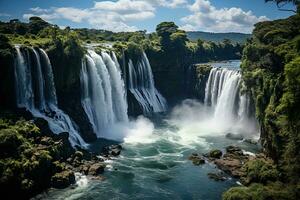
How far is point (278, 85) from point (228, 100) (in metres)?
20.1

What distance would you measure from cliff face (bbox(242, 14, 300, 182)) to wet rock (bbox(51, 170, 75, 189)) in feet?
63.5

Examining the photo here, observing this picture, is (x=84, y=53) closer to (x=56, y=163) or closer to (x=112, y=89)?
Answer: (x=112, y=89)

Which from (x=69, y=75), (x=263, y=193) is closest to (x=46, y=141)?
(x=69, y=75)

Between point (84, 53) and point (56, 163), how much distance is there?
19.4 metres

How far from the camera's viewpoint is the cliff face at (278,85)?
1143 inches

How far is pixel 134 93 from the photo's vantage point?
200 ft

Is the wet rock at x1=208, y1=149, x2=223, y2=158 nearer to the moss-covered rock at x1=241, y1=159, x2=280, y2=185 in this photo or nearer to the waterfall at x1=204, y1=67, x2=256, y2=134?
A: the moss-covered rock at x1=241, y1=159, x2=280, y2=185

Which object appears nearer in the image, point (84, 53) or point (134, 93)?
point (84, 53)

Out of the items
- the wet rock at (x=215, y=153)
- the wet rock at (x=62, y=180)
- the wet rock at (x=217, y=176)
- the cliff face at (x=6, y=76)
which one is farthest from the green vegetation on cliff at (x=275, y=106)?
the cliff face at (x=6, y=76)

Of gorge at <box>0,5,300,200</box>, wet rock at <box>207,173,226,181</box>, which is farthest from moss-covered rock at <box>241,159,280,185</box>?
wet rock at <box>207,173,226,181</box>

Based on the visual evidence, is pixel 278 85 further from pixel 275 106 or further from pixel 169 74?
pixel 169 74

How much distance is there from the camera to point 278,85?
35.6 meters

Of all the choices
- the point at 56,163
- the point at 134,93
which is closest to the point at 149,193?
the point at 56,163

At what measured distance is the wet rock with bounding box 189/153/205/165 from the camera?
1540 inches
